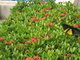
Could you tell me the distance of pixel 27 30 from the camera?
4.14 metres

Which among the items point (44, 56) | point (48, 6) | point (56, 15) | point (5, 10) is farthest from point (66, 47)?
point (5, 10)

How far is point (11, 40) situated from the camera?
3535 mm

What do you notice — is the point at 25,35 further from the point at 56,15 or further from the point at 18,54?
the point at 56,15

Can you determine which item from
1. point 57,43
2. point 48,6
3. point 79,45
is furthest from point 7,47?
point 48,6

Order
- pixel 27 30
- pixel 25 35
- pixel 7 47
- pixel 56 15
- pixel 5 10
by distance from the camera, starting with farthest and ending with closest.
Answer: pixel 5 10 → pixel 56 15 → pixel 27 30 → pixel 25 35 → pixel 7 47

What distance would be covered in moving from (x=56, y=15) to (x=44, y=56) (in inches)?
99.6

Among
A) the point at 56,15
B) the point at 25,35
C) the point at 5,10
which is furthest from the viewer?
the point at 5,10

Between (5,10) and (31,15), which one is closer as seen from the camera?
(31,15)

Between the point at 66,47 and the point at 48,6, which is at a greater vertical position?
the point at 48,6

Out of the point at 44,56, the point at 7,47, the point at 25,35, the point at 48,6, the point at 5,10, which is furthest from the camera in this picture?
the point at 5,10

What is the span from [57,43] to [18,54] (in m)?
0.73

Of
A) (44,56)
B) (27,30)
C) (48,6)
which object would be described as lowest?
(44,56)

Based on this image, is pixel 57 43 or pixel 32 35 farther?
pixel 32 35

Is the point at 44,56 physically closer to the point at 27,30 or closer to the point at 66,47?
the point at 66,47
